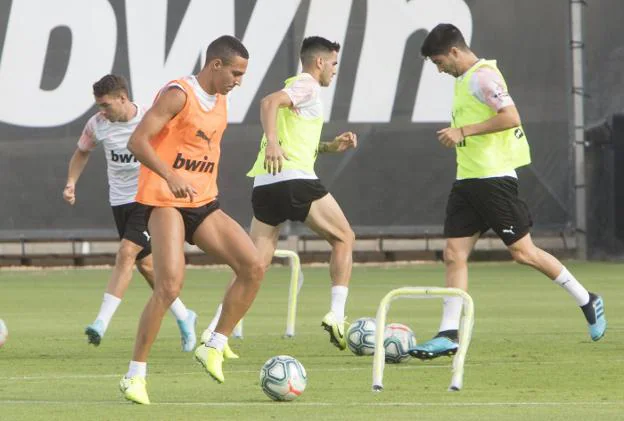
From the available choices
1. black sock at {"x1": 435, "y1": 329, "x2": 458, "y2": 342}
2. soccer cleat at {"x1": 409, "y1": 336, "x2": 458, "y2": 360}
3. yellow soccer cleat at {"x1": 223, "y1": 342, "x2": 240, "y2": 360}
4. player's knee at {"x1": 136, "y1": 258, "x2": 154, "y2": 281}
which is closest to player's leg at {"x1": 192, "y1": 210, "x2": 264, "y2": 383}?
soccer cleat at {"x1": 409, "y1": 336, "x2": 458, "y2": 360}

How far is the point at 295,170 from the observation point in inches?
519

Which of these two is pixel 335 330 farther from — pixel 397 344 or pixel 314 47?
pixel 314 47

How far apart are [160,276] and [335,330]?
327 cm

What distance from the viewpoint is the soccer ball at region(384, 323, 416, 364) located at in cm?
1152

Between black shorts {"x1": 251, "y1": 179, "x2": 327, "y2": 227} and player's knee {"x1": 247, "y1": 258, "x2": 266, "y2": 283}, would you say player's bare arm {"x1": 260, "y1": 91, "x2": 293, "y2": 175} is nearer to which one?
black shorts {"x1": 251, "y1": 179, "x2": 327, "y2": 227}

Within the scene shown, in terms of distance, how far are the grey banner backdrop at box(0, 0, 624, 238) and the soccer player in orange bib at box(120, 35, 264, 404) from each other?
1434cm

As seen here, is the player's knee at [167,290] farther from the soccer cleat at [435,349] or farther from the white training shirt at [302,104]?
the white training shirt at [302,104]

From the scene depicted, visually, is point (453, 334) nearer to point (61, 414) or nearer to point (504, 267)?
point (61, 414)

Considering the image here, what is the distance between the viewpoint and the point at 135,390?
916 cm

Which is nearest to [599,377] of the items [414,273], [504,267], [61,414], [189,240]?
[189,240]

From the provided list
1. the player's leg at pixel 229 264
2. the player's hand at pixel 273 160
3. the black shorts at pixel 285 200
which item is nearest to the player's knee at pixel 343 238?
the black shorts at pixel 285 200

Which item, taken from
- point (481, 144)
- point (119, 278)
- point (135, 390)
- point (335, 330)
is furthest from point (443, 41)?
point (135, 390)

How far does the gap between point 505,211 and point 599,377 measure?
2.17 m

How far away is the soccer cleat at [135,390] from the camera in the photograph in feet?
30.0
